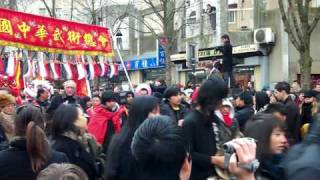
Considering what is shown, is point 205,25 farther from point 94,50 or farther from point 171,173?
point 171,173

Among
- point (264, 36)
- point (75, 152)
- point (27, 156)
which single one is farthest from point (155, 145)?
point (264, 36)

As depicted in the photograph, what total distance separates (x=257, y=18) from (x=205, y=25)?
4.14m

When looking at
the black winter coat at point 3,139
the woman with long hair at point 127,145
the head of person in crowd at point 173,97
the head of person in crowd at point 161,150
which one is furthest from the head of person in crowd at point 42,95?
the head of person in crowd at point 161,150

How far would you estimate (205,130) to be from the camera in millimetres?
4949

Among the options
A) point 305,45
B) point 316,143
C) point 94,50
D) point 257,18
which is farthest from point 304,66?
point 316,143

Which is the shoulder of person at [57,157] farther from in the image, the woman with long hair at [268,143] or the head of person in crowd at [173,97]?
the head of person in crowd at [173,97]

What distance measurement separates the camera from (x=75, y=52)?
602 inches

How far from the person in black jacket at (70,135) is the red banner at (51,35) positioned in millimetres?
8212

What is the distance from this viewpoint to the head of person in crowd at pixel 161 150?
3.99 m

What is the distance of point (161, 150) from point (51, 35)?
437 inches

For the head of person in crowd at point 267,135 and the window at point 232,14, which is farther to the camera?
the window at point 232,14

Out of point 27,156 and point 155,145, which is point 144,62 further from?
point 155,145

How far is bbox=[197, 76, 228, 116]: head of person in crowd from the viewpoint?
16.4 ft

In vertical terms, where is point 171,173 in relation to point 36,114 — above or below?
below
